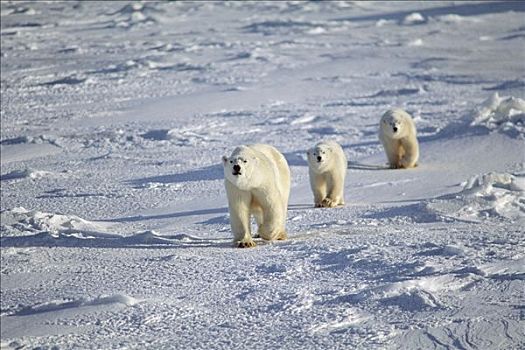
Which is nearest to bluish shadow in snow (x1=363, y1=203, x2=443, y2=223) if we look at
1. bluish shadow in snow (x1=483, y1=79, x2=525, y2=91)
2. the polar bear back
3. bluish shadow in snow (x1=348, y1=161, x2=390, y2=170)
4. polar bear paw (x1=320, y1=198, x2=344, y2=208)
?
polar bear paw (x1=320, y1=198, x2=344, y2=208)

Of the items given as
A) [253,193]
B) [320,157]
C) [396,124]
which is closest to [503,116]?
[396,124]

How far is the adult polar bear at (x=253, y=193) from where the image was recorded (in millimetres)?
5281

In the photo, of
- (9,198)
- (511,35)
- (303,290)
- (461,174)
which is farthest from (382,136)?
(511,35)

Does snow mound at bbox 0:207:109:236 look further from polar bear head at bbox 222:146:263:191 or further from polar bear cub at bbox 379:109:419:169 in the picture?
polar bear cub at bbox 379:109:419:169

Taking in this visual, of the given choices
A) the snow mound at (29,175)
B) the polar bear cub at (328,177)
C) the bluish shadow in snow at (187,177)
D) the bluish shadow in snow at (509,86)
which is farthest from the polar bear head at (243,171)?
the bluish shadow in snow at (509,86)

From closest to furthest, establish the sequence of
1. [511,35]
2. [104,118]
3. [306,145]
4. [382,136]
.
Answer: [382,136], [306,145], [104,118], [511,35]

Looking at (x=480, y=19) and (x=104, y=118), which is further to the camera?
(x=480, y=19)

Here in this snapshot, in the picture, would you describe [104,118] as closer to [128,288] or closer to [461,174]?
[461,174]

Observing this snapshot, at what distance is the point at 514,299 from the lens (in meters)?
4.14

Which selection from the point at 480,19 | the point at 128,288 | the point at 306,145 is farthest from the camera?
the point at 480,19

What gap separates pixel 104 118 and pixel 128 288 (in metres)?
9.24

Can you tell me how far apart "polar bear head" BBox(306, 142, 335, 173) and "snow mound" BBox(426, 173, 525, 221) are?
3.23 ft

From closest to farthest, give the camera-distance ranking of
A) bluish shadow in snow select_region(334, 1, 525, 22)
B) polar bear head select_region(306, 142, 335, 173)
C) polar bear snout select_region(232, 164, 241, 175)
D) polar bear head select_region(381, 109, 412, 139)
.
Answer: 1. polar bear snout select_region(232, 164, 241, 175)
2. polar bear head select_region(306, 142, 335, 173)
3. polar bear head select_region(381, 109, 412, 139)
4. bluish shadow in snow select_region(334, 1, 525, 22)

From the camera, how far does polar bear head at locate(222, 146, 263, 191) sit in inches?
206
